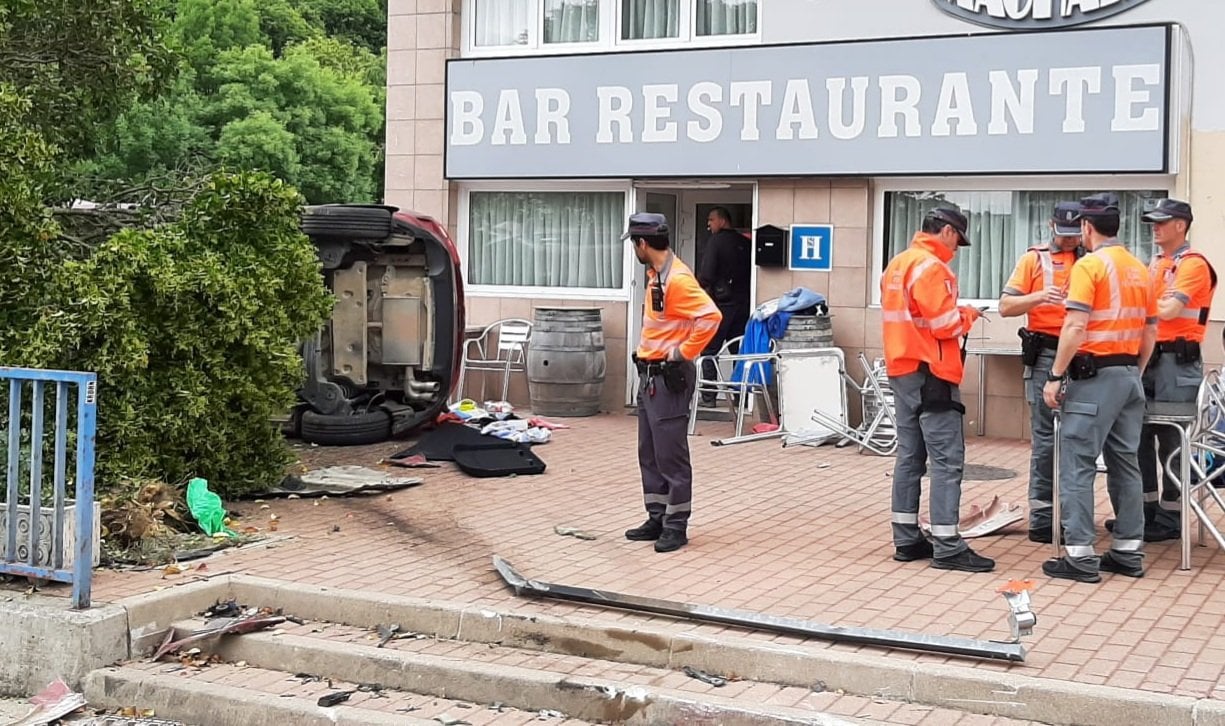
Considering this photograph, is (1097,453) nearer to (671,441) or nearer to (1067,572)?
(1067,572)

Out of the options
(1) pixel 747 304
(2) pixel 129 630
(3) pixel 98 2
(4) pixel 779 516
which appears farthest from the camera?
(1) pixel 747 304

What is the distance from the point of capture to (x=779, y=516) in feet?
28.9

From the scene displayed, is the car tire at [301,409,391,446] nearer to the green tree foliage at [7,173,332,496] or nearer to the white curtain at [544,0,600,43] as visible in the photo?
the green tree foliage at [7,173,332,496]

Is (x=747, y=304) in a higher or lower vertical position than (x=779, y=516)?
higher

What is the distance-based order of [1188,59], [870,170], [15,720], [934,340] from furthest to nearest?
[870,170] < [1188,59] < [934,340] < [15,720]

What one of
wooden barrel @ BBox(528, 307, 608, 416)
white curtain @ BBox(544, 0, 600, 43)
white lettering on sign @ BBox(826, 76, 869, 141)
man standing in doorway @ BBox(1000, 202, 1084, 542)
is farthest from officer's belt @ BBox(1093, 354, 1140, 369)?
white curtain @ BBox(544, 0, 600, 43)

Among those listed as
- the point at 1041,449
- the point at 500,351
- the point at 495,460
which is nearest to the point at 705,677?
the point at 1041,449

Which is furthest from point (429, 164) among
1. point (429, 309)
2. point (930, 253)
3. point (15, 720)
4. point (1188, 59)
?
point (15, 720)

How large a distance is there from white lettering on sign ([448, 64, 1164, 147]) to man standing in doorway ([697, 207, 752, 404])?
3.25ft

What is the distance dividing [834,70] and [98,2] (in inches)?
241

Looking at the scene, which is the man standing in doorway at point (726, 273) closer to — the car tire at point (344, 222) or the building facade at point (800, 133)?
the building facade at point (800, 133)

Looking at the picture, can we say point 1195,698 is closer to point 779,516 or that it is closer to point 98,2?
point 779,516

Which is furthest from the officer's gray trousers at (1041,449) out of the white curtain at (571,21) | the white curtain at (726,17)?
the white curtain at (571,21)

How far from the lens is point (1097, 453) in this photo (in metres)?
7.00
